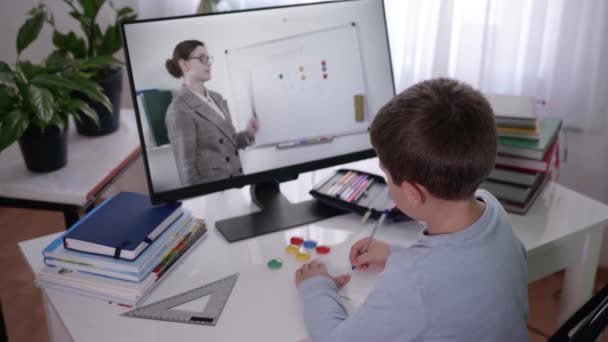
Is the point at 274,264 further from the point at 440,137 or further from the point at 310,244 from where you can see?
the point at 440,137

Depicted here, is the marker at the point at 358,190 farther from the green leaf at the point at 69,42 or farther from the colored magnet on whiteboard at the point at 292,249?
the green leaf at the point at 69,42

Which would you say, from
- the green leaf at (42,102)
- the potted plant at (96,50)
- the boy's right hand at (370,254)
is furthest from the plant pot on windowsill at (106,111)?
the boy's right hand at (370,254)

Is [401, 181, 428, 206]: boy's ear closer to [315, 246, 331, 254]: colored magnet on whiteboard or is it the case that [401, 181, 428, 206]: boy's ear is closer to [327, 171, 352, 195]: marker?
[315, 246, 331, 254]: colored magnet on whiteboard

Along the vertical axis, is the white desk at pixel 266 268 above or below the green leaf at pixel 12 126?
below

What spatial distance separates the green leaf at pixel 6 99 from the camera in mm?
1478

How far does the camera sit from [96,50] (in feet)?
6.08

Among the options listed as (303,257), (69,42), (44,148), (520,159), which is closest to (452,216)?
(303,257)

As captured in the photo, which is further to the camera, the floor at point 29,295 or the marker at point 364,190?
the floor at point 29,295

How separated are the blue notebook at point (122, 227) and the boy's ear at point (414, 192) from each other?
0.49 metres

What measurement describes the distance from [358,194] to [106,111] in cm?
93

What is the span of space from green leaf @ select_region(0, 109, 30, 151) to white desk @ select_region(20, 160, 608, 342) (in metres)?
0.32

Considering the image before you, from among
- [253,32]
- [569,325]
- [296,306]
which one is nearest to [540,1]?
[253,32]

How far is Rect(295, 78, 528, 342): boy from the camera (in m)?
0.85

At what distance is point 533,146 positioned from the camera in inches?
54.1
